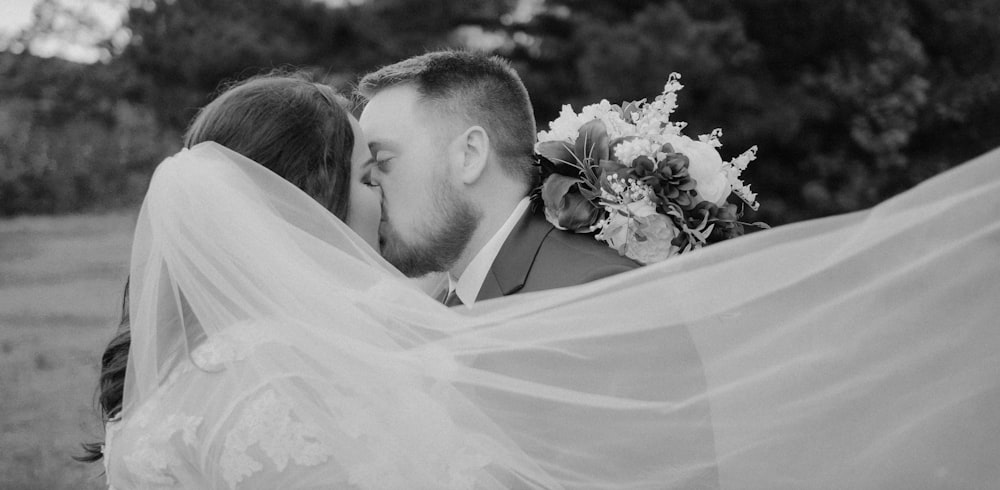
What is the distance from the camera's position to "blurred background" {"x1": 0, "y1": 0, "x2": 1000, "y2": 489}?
1409 centimetres

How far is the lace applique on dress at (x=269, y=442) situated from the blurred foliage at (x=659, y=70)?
11573 mm

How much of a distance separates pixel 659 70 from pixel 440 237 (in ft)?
35.8

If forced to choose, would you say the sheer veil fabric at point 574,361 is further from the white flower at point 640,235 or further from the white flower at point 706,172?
the white flower at point 706,172

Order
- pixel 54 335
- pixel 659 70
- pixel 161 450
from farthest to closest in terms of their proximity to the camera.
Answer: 1. pixel 659 70
2. pixel 54 335
3. pixel 161 450

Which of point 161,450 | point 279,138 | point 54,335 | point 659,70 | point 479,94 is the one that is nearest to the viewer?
point 161,450

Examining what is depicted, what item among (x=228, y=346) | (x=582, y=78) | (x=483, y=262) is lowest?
(x=582, y=78)

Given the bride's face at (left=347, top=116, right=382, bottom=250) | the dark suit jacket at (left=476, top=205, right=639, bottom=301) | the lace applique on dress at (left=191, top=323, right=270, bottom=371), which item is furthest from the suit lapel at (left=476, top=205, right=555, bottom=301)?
the lace applique on dress at (left=191, top=323, right=270, bottom=371)

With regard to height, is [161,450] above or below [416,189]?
above

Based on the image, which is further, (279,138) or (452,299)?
(452,299)

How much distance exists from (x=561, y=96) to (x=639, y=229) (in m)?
12.7

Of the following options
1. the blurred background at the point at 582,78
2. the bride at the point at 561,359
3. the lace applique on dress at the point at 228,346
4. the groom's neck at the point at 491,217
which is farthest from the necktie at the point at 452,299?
the blurred background at the point at 582,78

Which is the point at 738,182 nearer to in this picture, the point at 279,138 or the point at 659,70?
the point at 279,138

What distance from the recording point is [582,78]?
14711 mm

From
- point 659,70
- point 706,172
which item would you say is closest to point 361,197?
point 706,172
